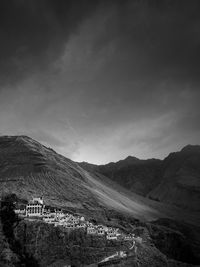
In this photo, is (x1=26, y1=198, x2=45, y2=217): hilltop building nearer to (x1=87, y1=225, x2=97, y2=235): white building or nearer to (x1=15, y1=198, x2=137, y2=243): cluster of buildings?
(x1=15, y1=198, x2=137, y2=243): cluster of buildings

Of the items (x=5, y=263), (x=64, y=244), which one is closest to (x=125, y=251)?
(x=64, y=244)

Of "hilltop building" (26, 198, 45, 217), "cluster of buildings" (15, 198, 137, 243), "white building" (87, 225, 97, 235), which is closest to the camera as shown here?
"white building" (87, 225, 97, 235)

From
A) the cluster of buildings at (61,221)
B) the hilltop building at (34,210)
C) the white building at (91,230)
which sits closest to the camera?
the white building at (91,230)

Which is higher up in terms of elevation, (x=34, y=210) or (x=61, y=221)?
(x=34, y=210)

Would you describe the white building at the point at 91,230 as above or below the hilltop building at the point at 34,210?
below

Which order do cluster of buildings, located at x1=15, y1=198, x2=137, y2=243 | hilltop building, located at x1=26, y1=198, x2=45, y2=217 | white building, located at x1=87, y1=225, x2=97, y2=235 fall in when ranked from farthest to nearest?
hilltop building, located at x1=26, y1=198, x2=45, y2=217 → cluster of buildings, located at x1=15, y1=198, x2=137, y2=243 → white building, located at x1=87, y1=225, x2=97, y2=235

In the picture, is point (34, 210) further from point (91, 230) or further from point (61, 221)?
point (91, 230)

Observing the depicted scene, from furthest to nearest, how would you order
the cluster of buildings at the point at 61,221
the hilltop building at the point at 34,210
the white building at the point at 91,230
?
the hilltop building at the point at 34,210
the cluster of buildings at the point at 61,221
the white building at the point at 91,230

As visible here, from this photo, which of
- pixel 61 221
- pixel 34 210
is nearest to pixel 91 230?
pixel 61 221

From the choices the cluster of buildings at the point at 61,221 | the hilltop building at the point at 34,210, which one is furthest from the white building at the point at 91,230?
the hilltop building at the point at 34,210

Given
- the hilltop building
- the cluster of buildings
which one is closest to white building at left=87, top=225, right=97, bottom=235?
the cluster of buildings

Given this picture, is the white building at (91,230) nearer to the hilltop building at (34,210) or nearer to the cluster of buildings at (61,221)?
the cluster of buildings at (61,221)

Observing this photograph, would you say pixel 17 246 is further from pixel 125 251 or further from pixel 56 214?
pixel 125 251

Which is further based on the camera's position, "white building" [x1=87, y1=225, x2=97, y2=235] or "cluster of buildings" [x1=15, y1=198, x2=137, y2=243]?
"cluster of buildings" [x1=15, y1=198, x2=137, y2=243]
